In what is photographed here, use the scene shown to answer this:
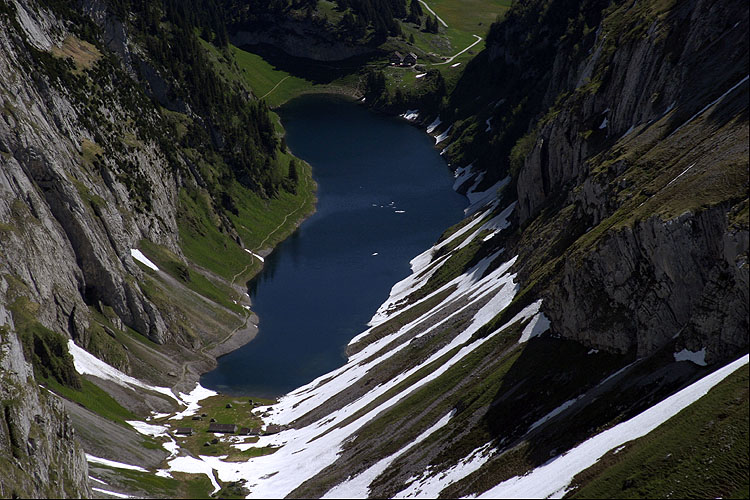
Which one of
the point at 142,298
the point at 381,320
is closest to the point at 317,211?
the point at 381,320

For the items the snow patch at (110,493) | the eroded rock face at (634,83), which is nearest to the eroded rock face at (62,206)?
the snow patch at (110,493)

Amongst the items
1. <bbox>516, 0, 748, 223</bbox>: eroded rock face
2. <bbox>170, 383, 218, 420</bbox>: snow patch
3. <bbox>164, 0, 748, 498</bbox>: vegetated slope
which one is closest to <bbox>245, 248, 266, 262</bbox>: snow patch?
<bbox>170, 383, 218, 420</bbox>: snow patch

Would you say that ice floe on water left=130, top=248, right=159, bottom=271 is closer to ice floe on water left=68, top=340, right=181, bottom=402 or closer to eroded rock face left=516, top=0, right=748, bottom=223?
ice floe on water left=68, top=340, right=181, bottom=402

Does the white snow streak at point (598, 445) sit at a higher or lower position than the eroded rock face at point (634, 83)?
lower

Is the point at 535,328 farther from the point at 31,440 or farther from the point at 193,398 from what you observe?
the point at 193,398

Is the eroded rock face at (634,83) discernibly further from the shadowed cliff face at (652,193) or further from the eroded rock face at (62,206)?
the eroded rock face at (62,206)

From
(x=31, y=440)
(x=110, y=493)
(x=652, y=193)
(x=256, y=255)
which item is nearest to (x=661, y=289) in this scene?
(x=652, y=193)

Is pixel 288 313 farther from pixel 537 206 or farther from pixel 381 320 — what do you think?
pixel 537 206
